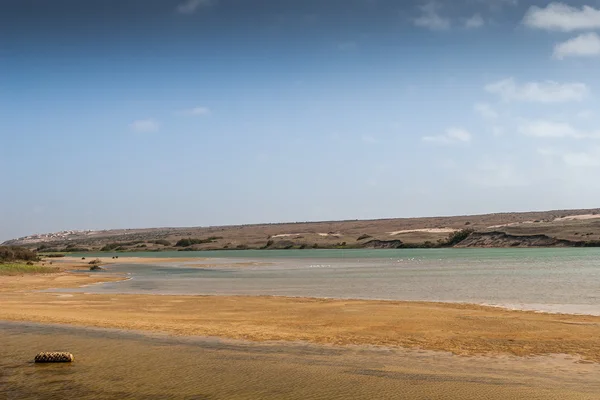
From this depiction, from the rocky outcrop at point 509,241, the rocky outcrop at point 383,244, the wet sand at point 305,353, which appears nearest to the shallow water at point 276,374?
the wet sand at point 305,353

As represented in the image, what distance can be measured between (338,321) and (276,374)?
7873mm

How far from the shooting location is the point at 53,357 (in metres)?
15.3

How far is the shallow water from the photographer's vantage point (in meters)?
12.3

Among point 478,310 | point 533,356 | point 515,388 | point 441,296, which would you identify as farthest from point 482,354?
point 441,296

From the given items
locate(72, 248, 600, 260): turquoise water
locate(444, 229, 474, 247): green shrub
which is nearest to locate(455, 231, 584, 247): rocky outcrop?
locate(444, 229, 474, 247): green shrub

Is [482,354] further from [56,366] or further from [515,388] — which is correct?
[56,366]

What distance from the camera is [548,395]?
11688mm

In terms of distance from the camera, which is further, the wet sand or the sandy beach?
the sandy beach

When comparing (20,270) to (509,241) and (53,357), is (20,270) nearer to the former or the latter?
(53,357)

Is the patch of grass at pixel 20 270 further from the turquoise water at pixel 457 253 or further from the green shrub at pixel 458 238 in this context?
the green shrub at pixel 458 238

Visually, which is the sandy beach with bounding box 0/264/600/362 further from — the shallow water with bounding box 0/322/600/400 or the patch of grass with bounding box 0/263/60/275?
the patch of grass with bounding box 0/263/60/275

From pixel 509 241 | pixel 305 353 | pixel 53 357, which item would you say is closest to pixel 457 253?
pixel 509 241

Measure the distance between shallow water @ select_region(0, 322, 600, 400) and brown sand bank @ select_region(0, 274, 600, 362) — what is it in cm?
146

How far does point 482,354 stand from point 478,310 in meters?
8.46
